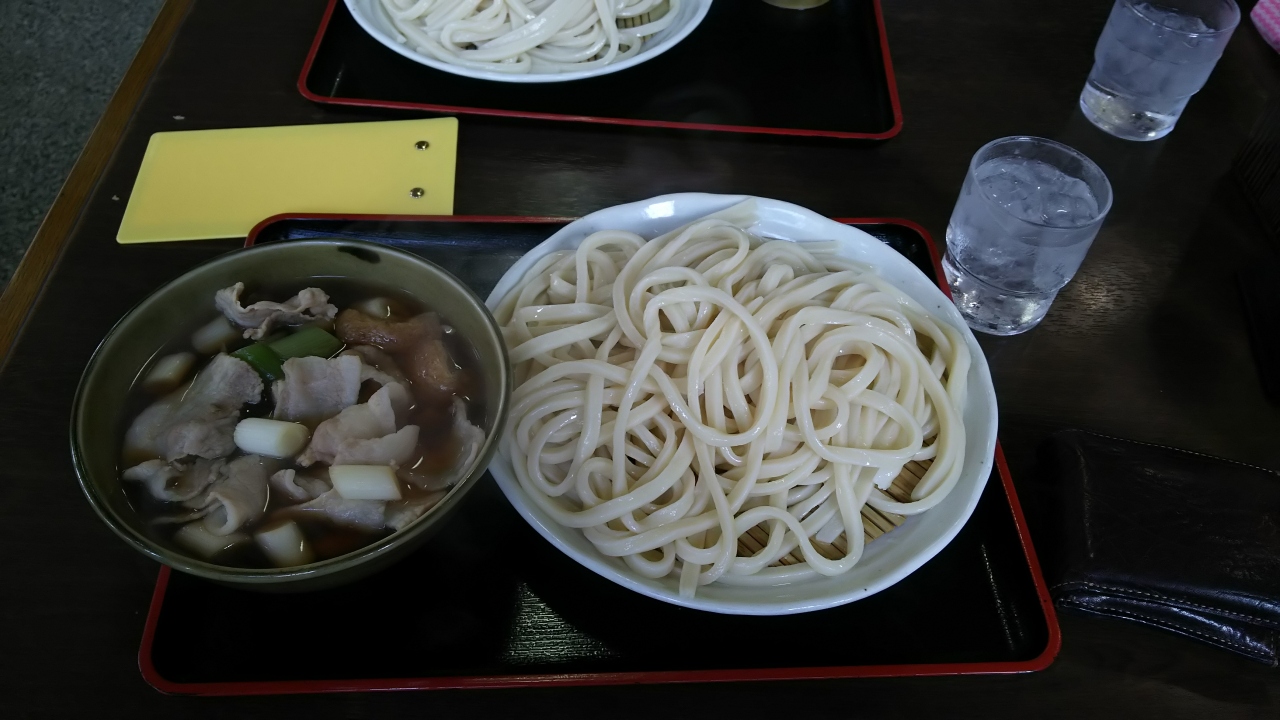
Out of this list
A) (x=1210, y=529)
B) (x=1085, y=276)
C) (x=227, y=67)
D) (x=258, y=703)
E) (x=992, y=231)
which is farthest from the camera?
(x=227, y=67)

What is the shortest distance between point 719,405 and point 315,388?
611mm

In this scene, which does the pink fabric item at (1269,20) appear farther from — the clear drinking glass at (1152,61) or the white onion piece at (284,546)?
the white onion piece at (284,546)

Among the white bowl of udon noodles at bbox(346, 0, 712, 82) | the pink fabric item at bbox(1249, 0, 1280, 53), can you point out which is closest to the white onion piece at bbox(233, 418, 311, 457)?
the white bowl of udon noodles at bbox(346, 0, 712, 82)

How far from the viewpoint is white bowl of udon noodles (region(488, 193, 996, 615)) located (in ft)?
3.71

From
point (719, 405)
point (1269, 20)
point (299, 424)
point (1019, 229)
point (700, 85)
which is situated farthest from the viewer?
point (1269, 20)

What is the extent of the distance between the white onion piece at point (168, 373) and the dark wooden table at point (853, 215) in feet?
0.95

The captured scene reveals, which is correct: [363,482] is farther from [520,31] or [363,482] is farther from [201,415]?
[520,31]

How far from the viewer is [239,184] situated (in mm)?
1663

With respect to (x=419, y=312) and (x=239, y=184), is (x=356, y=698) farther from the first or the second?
(x=239, y=184)

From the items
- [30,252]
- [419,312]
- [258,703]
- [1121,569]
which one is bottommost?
[258,703]

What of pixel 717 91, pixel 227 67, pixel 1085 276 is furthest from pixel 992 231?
pixel 227 67

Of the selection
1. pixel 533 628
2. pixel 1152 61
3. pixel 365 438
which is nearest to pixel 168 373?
pixel 365 438

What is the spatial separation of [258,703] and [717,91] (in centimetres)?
161

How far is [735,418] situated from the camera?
1.28 meters
